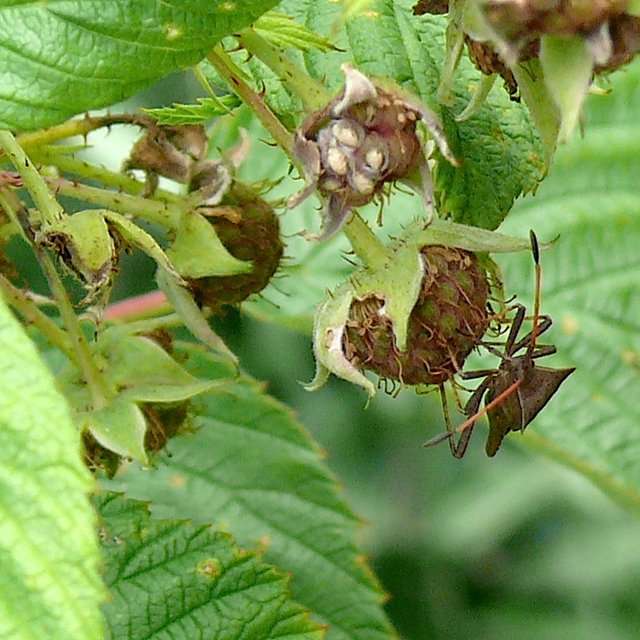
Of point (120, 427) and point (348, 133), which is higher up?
point (348, 133)

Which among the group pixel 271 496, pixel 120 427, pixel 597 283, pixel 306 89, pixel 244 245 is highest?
pixel 306 89

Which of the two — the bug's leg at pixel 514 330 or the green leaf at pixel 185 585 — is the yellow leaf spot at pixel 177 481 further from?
the bug's leg at pixel 514 330

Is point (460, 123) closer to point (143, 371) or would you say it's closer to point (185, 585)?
point (143, 371)

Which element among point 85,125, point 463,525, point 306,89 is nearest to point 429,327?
point 306,89

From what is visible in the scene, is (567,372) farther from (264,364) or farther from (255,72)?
(264,364)

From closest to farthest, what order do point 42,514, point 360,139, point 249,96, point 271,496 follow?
point 42,514 → point 360,139 → point 249,96 → point 271,496

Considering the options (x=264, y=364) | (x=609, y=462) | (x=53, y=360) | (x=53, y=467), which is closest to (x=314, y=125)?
(x=53, y=467)

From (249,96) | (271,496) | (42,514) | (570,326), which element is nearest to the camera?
(42,514)

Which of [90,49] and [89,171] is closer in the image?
[90,49]
